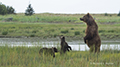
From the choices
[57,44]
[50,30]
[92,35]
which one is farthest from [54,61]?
[50,30]

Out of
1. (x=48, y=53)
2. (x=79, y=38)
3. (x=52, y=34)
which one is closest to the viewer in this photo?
(x=48, y=53)

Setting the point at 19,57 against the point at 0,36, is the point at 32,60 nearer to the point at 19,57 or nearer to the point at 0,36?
the point at 19,57

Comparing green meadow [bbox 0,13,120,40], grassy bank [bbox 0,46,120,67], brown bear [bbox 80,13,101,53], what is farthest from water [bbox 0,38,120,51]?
green meadow [bbox 0,13,120,40]

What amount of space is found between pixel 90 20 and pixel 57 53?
159 centimetres

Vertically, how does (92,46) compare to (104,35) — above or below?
above

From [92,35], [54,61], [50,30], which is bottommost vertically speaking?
[50,30]

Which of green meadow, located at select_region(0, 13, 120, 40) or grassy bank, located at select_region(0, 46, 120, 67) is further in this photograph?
green meadow, located at select_region(0, 13, 120, 40)

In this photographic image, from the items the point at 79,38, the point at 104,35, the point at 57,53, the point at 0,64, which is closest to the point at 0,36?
the point at 79,38

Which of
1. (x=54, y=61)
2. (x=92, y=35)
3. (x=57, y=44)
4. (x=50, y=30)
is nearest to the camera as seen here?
(x=54, y=61)

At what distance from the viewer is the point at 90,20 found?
26.6 ft

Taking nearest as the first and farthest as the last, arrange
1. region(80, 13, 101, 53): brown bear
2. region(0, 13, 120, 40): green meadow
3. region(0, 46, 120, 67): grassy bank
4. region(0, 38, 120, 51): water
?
region(0, 46, 120, 67): grassy bank, region(80, 13, 101, 53): brown bear, region(0, 38, 120, 51): water, region(0, 13, 120, 40): green meadow

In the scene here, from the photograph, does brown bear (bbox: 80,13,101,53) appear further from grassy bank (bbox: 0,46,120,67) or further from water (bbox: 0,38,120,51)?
water (bbox: 0,38,120,51)

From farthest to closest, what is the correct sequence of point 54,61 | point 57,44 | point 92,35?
point 57,44, point 92,35, point 54,61

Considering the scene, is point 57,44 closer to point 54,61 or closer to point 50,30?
point 54,61
